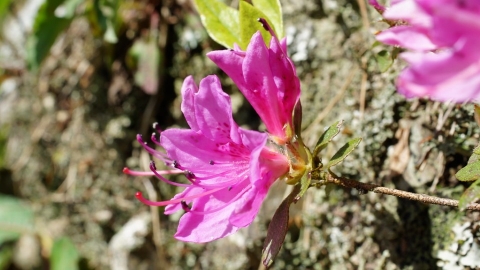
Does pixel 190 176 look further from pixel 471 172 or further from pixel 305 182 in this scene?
pixel 471 172

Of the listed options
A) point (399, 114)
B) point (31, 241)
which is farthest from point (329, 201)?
point (31, 241)

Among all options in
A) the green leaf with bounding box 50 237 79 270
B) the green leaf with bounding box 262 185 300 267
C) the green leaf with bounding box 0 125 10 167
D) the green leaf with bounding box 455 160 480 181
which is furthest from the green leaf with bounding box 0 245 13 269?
the green leaf with bounding box 455 160 480 181

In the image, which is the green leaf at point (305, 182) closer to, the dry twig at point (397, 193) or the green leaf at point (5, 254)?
the dry twig at point (397, 193)

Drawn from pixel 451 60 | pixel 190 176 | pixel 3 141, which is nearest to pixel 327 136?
pixel 190 176

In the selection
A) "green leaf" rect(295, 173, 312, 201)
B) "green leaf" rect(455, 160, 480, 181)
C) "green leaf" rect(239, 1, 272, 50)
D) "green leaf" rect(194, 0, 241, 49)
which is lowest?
"green leaf" rect(455, 160, 480, 181)

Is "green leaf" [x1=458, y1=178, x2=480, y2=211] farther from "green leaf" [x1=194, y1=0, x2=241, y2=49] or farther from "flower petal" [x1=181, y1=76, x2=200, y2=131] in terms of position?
"green leaf" [x1=194, y1=0, x2=241, y2=49]
